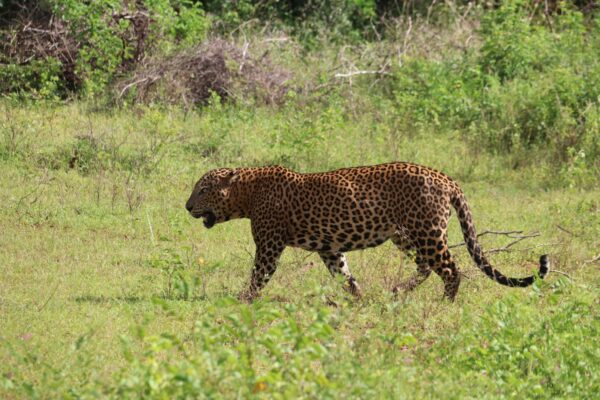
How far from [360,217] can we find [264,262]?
92 cm

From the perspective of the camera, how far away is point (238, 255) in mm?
11992

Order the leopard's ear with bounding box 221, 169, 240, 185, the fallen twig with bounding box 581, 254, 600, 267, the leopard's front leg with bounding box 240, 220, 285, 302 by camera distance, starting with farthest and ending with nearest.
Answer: the fallen twig with bounding box 581, 254, 600, 267 < the leopard's ear with bounding box 221, 169, 240, 185 < the leopard's front leg with bounding box 240, 220, 285, 302

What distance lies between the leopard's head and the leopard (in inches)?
6.1

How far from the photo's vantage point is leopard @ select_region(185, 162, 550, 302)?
1010cm

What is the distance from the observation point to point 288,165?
1548 centimetres

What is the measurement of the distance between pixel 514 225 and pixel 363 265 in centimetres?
289

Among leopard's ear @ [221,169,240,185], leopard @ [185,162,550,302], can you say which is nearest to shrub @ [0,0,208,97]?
leopard's ear @ [221,169,240,185]

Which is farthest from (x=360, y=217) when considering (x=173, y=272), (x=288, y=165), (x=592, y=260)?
(x=288, y=165)

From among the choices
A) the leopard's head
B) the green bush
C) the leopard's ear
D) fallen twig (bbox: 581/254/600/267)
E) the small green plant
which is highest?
the leopard's ear

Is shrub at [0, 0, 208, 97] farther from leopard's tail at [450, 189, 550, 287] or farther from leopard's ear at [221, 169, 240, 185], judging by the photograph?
leopard's tail at [450, 189, 550, 287]

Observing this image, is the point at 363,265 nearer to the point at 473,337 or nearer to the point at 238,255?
the point at 238,255

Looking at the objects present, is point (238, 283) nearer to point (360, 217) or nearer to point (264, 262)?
point (264, 262)

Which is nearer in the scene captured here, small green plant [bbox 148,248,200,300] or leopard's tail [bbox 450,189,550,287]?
leopard's tail [bbox 450,189,550,287]

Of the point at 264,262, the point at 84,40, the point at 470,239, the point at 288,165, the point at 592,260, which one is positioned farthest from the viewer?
the point at 84,40
